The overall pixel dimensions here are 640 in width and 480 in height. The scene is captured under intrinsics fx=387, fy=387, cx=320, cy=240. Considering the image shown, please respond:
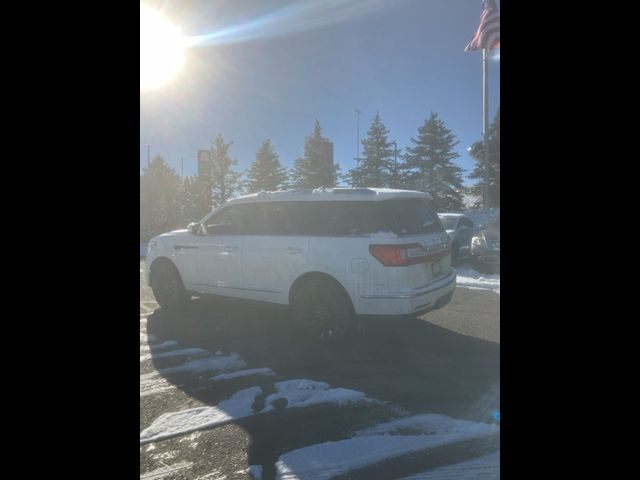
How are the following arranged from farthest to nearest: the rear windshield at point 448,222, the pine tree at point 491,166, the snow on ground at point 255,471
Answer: the rear windshield at point 448,222 → the pine tree at point 491,166 → the snow on ground at point 255,471

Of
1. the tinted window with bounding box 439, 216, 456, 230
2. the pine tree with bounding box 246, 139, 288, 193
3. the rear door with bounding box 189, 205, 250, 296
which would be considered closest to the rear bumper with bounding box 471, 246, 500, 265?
the tinted window with bounding box 439, 216, 456, 230

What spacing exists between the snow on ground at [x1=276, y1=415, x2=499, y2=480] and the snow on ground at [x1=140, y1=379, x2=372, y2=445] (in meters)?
0.16

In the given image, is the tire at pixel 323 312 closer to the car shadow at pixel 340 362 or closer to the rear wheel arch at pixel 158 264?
the car shadow at pixel 340 362

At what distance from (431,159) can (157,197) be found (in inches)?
36.7

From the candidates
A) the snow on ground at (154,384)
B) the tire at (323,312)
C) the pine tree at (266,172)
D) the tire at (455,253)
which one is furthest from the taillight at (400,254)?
the snow on ground at (154,384)

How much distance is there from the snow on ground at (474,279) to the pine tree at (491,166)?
9.6 inches

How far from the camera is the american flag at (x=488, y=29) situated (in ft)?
4.27

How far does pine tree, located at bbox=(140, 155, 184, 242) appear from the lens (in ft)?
4.02

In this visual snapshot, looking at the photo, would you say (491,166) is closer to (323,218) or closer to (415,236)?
(415,236)

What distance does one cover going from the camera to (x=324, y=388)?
1442 millimetres
